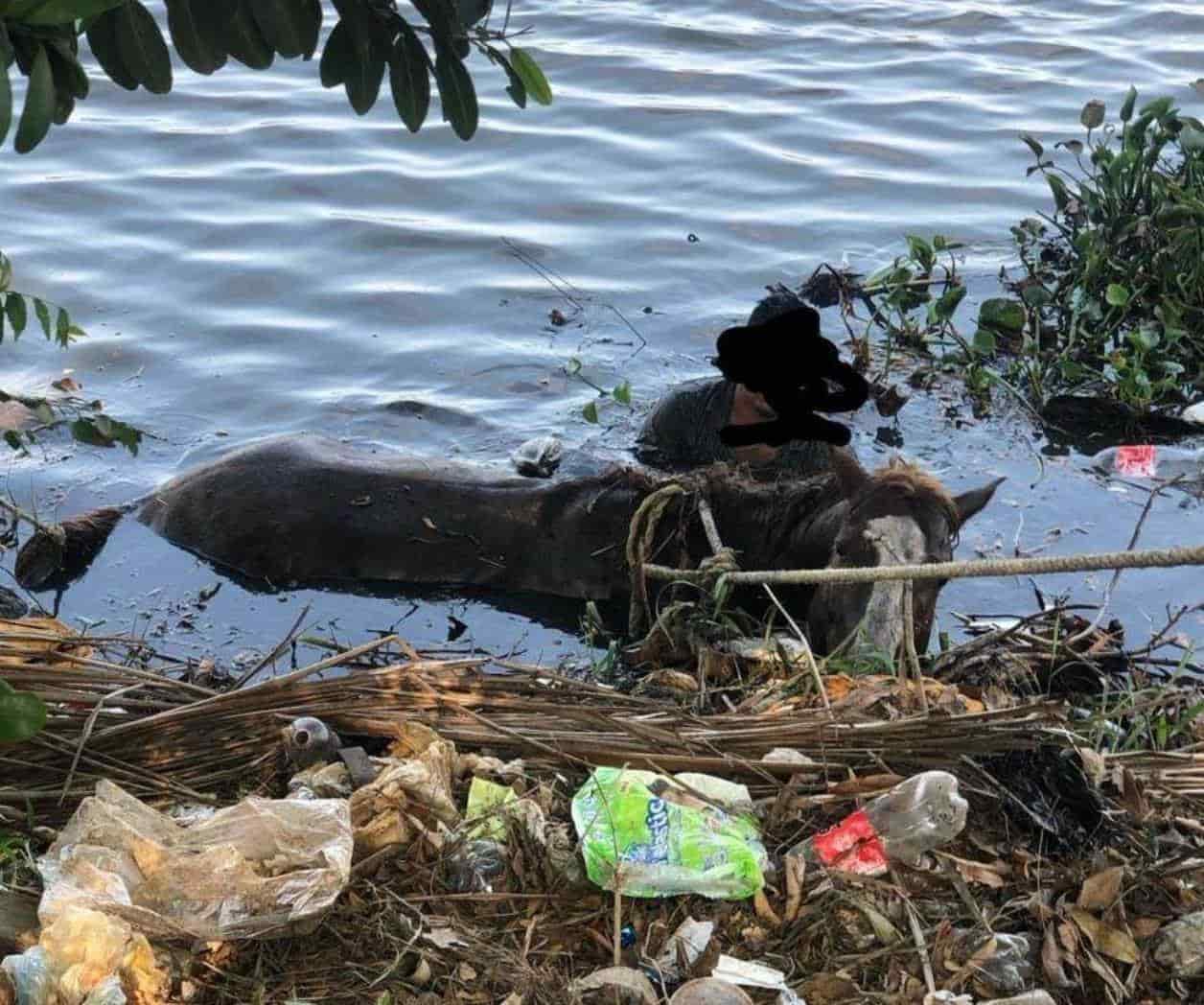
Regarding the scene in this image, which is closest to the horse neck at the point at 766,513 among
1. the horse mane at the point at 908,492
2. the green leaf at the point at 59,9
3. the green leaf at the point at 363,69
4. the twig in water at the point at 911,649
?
the horse mane at the point at 908,492

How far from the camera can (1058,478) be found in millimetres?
9023

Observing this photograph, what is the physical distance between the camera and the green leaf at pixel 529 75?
149 inches

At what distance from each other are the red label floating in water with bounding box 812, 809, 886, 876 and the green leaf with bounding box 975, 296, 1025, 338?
636 centimetres

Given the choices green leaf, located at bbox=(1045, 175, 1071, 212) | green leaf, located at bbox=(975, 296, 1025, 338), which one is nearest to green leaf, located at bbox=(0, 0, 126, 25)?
green leaf, located at bbox=(975, 296, 1025, 338)

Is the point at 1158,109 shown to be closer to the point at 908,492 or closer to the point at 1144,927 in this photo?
the point at 908,492

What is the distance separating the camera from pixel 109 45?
11.3 ft

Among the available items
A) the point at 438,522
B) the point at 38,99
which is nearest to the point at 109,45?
the point at 38,99

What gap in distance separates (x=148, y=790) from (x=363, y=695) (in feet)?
2.15

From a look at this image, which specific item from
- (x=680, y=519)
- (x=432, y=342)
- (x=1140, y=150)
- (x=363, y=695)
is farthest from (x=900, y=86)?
(x=363, y=695)

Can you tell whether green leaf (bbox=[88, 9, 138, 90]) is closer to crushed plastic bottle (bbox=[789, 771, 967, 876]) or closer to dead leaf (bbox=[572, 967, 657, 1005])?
dead leaf (bbox=[572, 967, 657, 1005])

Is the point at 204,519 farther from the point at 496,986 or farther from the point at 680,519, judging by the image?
the point at 496,986

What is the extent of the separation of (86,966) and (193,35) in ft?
6.43

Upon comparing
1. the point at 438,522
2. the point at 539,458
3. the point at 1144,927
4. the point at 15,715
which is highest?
the point at 15,715

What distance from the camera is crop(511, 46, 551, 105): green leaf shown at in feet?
12.4
